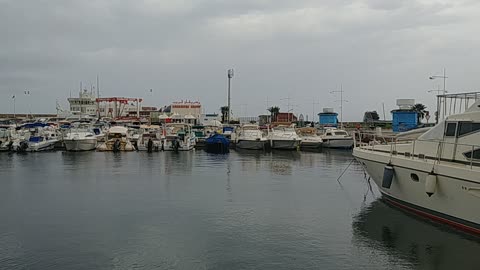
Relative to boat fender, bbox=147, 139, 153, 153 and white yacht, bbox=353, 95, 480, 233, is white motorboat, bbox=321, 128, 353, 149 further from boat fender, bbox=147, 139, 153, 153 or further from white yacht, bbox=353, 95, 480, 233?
white yacht, bbox=353, 95, 480, 233

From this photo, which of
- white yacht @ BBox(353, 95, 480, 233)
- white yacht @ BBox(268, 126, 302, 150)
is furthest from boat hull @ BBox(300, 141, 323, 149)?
white yacht @ BBox(353, 95, 480, 233)

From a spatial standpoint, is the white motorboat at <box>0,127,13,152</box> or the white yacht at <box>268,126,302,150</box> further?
the white yacht at <box>268,126,302,150</box>

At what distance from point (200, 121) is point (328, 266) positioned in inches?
3391

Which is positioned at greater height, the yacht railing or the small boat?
the yacht railing

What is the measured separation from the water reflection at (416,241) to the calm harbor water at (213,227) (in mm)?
32

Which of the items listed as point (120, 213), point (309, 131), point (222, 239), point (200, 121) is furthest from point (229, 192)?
point (200, 121)

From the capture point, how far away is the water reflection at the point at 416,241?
531 inches

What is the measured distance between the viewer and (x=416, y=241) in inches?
605

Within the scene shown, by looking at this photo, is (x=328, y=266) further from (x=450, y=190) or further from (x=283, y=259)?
(x=450, y=190)

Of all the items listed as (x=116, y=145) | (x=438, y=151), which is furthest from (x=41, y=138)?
(x=438, y=151)

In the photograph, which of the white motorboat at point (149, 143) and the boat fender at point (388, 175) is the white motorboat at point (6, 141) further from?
the boat fender at point (388, 175)

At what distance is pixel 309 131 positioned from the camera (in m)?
72.7

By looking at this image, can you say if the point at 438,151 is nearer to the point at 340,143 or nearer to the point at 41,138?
the point at 340,143

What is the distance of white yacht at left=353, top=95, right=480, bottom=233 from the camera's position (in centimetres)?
1479
